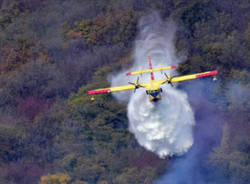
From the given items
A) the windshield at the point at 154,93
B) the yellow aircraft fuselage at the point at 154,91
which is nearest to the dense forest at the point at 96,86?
the yellow aircraft fuselage at the point at 154,91

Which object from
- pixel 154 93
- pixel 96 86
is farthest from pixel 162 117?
pixel 96 86

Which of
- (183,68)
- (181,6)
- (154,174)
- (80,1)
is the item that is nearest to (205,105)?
(183,68)

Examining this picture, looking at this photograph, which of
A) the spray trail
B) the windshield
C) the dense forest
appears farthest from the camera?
the dense forest

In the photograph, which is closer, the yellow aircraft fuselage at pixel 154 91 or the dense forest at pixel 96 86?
the yellow aircraft fuselage at pixel 154 91

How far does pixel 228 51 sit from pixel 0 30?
92.6 feet

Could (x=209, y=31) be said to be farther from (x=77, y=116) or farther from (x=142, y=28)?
A: (x=77, y=116)

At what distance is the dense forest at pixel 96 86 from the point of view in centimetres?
6581

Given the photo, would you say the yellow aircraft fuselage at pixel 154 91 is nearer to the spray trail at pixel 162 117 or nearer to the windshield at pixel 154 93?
the windshield at pixel 154 93

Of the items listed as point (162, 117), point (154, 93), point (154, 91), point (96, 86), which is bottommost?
point (162, 117)

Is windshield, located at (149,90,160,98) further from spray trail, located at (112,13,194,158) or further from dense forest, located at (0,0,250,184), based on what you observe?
dense forest, located at (0,0,250,184)

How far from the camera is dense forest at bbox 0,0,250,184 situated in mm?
65812

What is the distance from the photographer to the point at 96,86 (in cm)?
7019

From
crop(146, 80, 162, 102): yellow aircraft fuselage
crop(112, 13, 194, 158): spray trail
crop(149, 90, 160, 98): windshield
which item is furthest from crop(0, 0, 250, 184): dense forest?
crop(149, 90, 160, 98): windshield

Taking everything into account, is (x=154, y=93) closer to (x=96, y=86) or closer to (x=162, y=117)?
(x=162, y=117)
